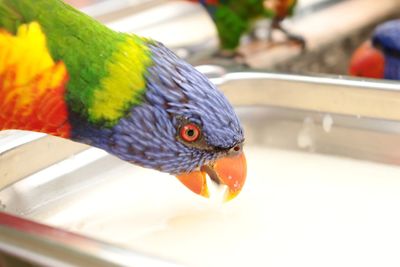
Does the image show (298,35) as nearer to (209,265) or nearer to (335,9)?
(335,9)

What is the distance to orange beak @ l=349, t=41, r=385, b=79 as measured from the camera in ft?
5.17

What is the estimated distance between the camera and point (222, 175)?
0.84 m

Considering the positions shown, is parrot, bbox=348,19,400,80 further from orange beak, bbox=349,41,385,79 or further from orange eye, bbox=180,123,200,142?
orange eye, bbox=180,123,200,142

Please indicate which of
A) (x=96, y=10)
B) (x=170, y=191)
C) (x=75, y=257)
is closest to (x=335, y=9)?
(x=96, y=10)

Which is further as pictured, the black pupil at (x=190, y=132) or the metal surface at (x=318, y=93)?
the metal surface at (x=318, y=93)

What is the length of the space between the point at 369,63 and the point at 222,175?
2.89 feet

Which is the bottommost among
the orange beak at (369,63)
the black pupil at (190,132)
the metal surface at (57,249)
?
the metal surface at (57,249)

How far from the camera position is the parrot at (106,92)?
0.73m

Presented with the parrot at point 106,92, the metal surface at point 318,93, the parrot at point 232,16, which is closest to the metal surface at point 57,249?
the parrot at point 106,92

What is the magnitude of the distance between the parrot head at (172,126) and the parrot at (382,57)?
0.88 meters

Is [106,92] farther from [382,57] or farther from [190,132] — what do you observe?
[382,57]

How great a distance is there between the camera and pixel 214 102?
0.75m

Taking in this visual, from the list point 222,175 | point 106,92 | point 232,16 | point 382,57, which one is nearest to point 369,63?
point 382,57

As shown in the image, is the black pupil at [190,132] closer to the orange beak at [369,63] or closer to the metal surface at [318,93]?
the metal surface at [318,93]
